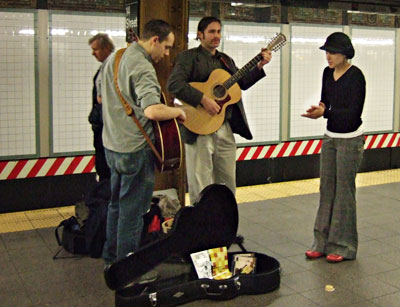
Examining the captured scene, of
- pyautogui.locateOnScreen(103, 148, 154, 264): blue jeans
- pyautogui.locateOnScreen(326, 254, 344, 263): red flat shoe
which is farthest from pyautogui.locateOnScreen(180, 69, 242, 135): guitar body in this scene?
pyautogui.locateOnScreen(326, 254, 344, 263): red flat shoe

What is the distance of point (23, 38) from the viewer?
17.5 feet

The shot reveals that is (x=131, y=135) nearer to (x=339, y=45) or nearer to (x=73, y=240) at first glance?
(x=73, y=240)

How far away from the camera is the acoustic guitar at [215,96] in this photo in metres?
4.35

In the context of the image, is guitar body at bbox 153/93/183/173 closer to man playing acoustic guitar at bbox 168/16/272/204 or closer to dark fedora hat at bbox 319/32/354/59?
man playing acoustic guitar at bbox 168/16/272/204

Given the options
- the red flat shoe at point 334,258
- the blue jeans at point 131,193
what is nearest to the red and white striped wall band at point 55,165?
the blue jeans at point 131,193

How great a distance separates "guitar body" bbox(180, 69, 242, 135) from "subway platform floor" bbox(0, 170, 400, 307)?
1.01 meters

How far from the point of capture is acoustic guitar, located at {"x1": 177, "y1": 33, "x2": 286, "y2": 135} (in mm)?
4348

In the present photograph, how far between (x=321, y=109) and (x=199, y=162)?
96 centimetres

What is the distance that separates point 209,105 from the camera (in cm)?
427

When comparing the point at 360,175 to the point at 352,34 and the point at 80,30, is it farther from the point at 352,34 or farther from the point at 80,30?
the point at 80,30

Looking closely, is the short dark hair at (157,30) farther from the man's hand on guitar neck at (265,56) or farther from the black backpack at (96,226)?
the black backpack at (96,226)

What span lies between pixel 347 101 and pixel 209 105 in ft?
3.18

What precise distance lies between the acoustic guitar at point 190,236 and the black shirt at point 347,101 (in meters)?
0.96

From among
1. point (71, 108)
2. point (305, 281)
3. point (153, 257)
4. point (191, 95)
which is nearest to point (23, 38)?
point (71, 108)
